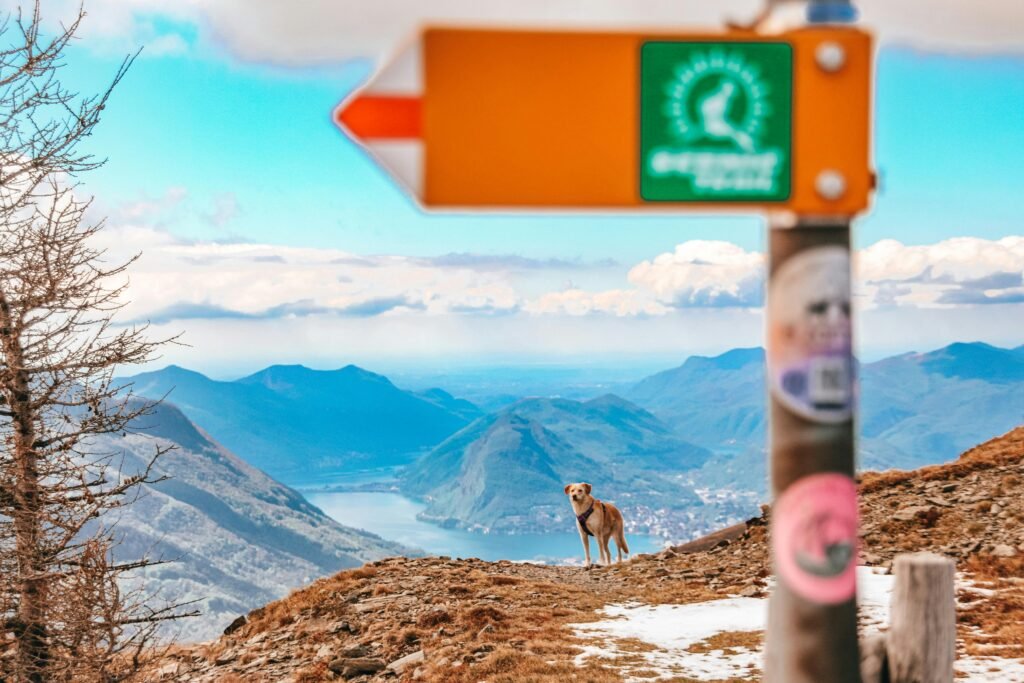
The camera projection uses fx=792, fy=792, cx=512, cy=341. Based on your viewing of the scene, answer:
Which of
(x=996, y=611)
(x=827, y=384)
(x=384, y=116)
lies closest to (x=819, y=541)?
(x=827, y=384)

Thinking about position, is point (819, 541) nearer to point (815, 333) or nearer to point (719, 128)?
point (815, 333)

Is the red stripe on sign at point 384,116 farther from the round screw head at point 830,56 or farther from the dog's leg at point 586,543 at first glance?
the dog's leg at point 586,543

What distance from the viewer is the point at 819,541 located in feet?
9.48

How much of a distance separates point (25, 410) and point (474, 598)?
29.9ft

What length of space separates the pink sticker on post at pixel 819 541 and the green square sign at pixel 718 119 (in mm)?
1067

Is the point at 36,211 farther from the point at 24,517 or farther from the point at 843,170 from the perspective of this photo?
the point at 843,170

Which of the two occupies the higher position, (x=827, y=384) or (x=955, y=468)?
(x=827, y=384)

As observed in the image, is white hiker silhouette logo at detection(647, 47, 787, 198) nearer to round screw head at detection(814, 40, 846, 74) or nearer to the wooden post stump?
round screw head at detection(814, 40, 846, 74)

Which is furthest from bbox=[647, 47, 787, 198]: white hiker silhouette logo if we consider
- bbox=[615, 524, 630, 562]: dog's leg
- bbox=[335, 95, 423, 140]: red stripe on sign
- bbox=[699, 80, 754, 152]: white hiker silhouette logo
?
bbox=[615, 524, 630, 562]: dog's leg

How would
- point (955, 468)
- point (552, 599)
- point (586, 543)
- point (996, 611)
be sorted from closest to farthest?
point (996, 611) → point (552, 599) → point (955, 468) → point (586, 543)

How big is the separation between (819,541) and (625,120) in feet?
5.45

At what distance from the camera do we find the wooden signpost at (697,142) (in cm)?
258

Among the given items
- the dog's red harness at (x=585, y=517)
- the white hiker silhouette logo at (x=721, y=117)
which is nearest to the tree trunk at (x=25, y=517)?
the dog's red harness at (x=585, y=517)

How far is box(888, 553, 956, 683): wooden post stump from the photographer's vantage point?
3459 millimetres
